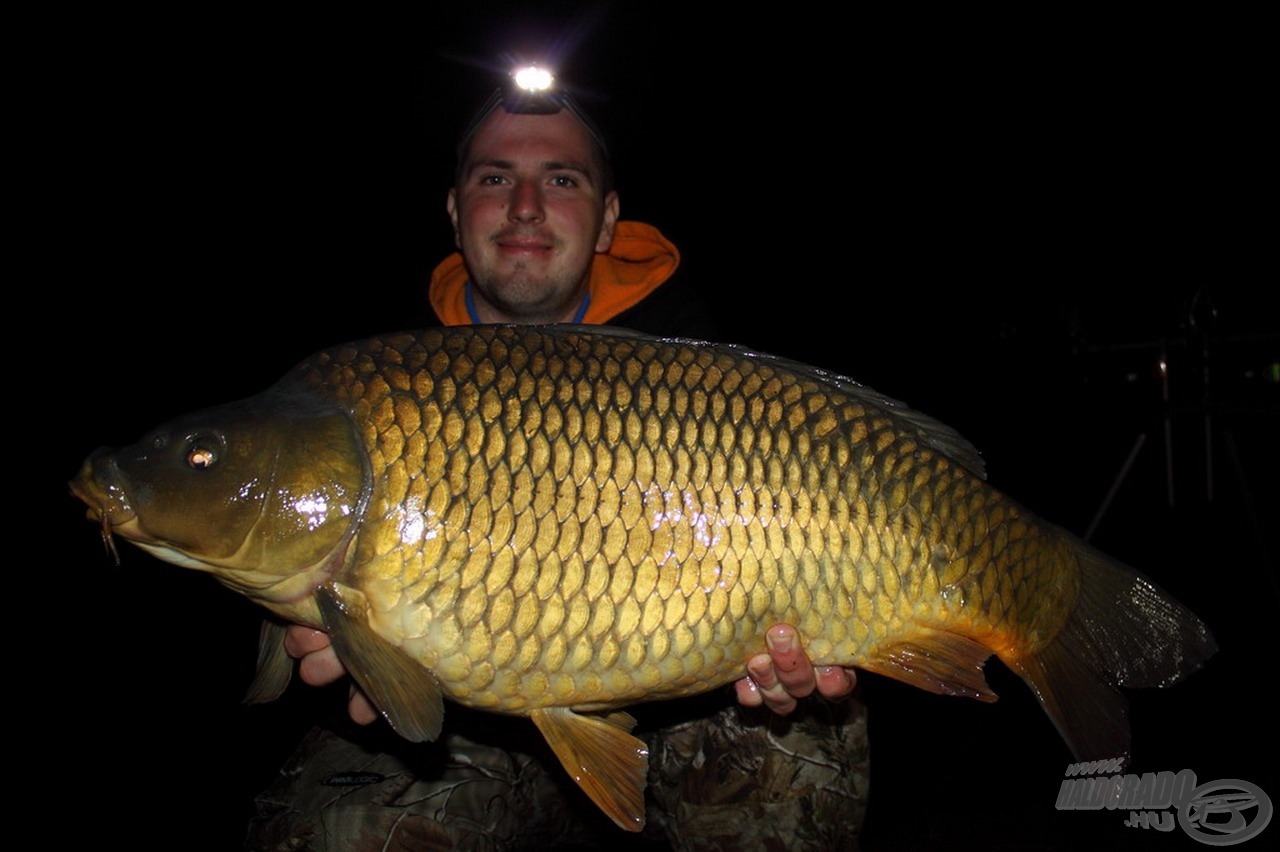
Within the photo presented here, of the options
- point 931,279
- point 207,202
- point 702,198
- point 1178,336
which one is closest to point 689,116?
point 702,198

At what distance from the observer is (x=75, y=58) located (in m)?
16.0

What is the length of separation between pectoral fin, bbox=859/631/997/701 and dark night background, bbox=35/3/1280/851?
77 centimetres

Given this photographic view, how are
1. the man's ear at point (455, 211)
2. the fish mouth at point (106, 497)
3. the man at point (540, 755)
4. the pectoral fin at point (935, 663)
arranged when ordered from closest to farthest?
the fish mouth at point (106, 497) < the pectoral fin at point (935, 663) < the man at point (540, 755) < the man's ear at point (455, 211)

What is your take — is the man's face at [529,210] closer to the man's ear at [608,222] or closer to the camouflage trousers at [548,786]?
the man's ear at [608,222]

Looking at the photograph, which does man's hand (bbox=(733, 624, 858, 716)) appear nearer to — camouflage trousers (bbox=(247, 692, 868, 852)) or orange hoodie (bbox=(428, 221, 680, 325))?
camouflage trousers (bbox=(247, 692, 868, 852))

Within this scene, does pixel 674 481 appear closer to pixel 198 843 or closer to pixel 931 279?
pixel 198 843

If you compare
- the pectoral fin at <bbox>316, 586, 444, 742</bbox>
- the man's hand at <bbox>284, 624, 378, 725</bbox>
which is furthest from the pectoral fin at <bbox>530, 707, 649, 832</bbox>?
the man's hand at <bbox>284, 624, 378, 725</bbox>

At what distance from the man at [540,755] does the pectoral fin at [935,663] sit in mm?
104

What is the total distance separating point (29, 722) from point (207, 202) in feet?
49.6

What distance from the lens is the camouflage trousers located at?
131 centimetres

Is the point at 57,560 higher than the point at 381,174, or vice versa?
the point at 381,174

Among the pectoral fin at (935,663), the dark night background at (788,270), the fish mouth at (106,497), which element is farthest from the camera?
the dark night background at (788,270)

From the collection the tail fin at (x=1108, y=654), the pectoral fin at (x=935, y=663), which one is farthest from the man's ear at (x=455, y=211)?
the tail fin at (x=1108, y=654)

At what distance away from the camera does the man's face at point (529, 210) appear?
1.62 meters
